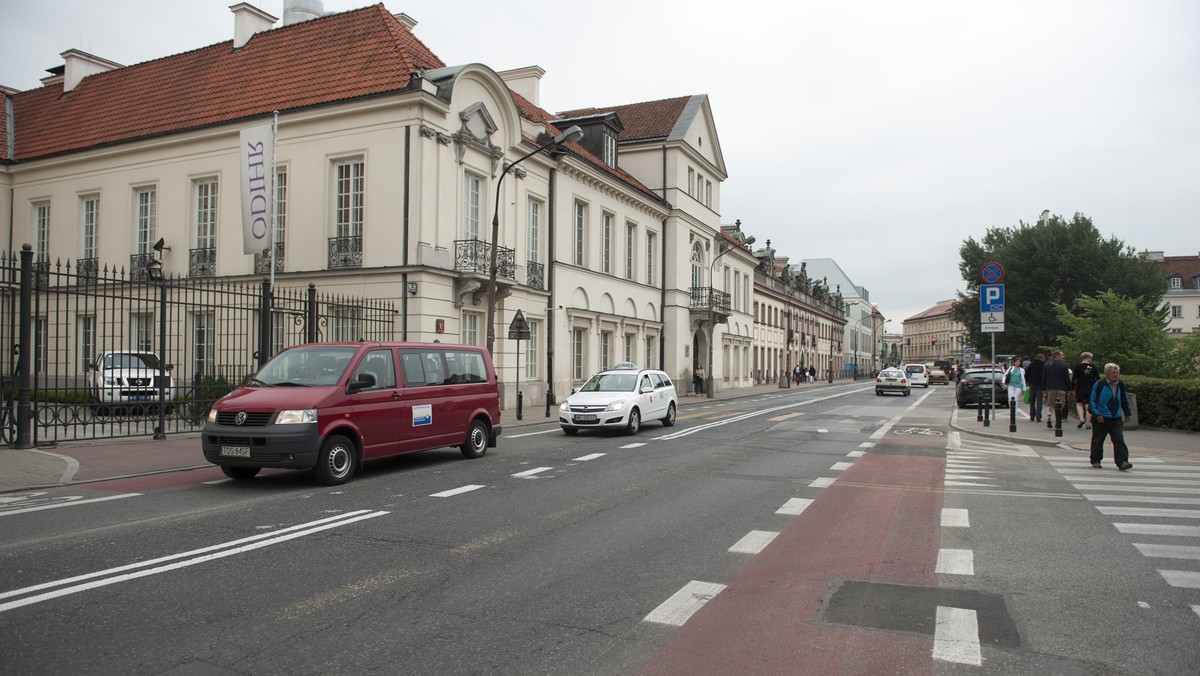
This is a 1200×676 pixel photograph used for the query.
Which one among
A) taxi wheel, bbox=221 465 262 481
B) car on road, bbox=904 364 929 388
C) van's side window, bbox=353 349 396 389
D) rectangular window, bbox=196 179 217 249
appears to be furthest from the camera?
car on road, bbox=904 364 929 388

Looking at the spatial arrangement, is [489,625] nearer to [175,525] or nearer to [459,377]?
[175,525]

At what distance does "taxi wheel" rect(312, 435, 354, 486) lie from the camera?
382 inches

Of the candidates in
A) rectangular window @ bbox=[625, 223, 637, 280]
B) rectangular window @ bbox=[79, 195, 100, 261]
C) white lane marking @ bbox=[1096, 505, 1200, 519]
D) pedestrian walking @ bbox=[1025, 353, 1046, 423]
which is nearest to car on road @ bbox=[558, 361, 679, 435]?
pedestrian walking @ bbox=[1025, 353, 1046, 423]

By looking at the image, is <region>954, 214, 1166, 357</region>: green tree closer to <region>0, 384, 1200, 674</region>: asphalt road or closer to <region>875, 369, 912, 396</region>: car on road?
<region>875, 369, 912, 396</region>: car on road

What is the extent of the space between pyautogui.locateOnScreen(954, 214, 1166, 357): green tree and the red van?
4135cm

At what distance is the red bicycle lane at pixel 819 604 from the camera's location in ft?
13.6

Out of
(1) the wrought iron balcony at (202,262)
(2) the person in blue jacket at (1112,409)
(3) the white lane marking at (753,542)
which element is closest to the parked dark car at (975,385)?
(2) the person in blue jacket at (1112,409)

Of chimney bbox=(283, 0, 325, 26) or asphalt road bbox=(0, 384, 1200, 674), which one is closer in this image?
asphalt road bbox=(0, 384, 1200, 674)

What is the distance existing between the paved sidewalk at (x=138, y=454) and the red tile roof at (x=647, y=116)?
2613 cm

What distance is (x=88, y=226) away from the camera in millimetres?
29156

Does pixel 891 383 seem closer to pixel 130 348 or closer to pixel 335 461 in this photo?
pixel 130 348

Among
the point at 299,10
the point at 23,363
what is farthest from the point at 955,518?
the point at 299,10

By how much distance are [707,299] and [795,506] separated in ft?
117

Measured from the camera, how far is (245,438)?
31.4ft
